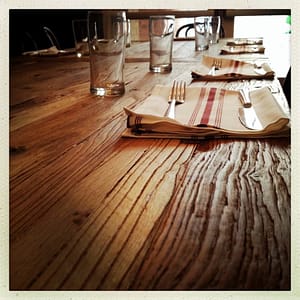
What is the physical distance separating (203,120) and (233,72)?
22.7 inches

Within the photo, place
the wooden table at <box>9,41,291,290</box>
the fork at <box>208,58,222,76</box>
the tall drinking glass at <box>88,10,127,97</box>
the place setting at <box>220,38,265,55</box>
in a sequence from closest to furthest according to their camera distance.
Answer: the wooden table at <box>9,41,291,290</box> → the tall drinking glass at <box>88,10,127,97</box> → the fork at <box>208,58,222,76</box> → the place setting at <box>220,38,265,55</box>

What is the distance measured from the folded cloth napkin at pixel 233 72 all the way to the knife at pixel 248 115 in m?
0.34

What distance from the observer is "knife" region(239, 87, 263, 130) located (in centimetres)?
67

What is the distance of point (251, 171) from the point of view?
52cm

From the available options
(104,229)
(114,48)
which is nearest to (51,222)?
(104,229)

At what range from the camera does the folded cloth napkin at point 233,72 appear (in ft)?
3.89

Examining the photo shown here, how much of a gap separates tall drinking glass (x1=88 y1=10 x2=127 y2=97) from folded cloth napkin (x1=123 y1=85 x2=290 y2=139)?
0.17 metres

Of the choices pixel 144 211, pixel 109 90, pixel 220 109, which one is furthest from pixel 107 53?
pixel 144 211

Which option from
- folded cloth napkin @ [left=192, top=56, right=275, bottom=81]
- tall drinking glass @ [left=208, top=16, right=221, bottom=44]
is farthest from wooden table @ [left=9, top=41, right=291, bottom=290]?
tall drinking glass @ [left=208, top=16, right=221, bottom=44]

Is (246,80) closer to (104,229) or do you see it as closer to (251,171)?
(251,171)

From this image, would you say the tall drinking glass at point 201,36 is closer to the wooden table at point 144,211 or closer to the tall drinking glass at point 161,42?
the tall drinking glass at point 161,42

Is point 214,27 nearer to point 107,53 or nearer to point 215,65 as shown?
point 215,65

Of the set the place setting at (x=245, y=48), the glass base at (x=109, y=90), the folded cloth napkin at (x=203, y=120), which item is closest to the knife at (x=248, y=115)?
the folded cloth napkin at (x=203, y=120)

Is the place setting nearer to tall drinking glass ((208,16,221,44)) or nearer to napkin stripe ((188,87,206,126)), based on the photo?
tall drinking glass ((208,16,221,44))
